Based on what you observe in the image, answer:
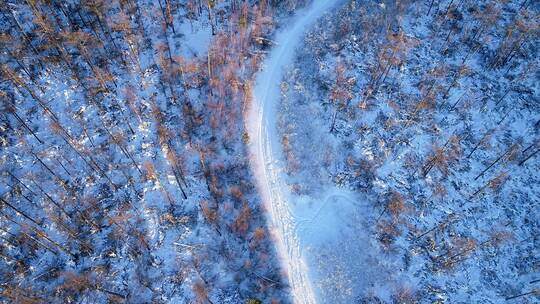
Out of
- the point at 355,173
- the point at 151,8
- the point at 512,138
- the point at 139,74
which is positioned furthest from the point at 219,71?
the point at 512,138

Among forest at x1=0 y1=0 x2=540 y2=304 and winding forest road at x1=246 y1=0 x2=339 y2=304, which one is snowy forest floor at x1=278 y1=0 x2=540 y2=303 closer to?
forest at x1=0 y1=0 x2=540 y2=304

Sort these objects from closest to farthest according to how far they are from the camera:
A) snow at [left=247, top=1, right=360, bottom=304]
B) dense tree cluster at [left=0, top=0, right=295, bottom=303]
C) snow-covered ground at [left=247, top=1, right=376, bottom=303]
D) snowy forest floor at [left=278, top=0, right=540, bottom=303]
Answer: dense tree cluster at [left=0, top=0, right=295, bottom=303], snow-covered ground at [left=247, top=1, right=376, bottom=303], snow at [left=247, top=1, right=360, bottom=304], snowy forest floor at [left=278, top=0, right=540, bottom=303]

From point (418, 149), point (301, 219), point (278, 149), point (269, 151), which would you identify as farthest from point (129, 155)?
point (418, 149)

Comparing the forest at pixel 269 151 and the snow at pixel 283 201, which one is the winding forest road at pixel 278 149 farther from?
the forest at pixel 269 151

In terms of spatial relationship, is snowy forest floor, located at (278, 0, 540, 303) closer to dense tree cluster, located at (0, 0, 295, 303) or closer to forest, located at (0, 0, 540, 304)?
forest, located at (0, 0, 540, 304)

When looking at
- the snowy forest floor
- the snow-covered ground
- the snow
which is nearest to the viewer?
the snow-covered ground

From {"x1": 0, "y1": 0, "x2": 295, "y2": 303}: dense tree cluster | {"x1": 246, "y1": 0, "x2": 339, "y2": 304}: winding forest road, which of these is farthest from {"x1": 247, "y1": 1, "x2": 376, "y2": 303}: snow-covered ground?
{"x1": 0, "y1": 0, "x2": 295, "y2": 303}: dense tree cluster

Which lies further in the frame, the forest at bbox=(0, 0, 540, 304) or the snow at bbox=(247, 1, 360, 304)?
the snow at bbox=(247, 1, 360, 304)
